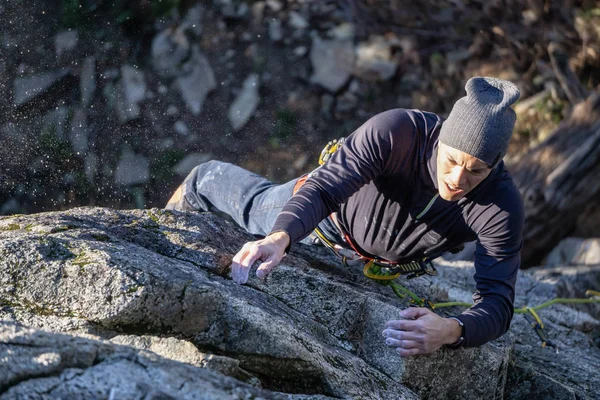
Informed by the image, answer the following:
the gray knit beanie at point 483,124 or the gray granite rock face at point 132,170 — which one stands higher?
the gray knit beanie at point 483,124

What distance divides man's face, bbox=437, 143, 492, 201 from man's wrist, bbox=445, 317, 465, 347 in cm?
50

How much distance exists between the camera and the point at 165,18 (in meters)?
8.80

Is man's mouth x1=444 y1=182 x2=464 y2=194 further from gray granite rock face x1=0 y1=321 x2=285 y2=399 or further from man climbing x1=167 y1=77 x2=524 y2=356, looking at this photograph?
gray granite rock face x1=0 y1=321 x2=285 y2=399

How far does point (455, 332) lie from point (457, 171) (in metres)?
0.63

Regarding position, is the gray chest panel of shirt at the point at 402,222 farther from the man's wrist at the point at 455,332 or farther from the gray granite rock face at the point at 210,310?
the man's wrist at the point at 455,332

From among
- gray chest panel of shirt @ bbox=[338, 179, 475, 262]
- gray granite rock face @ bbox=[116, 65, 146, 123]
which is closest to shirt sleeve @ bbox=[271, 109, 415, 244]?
gray chest panel of shirt @ bbox=[338, 179, 475, 262]

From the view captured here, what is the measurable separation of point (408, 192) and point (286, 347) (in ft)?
3.41

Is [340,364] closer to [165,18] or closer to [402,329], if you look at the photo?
[402,329]

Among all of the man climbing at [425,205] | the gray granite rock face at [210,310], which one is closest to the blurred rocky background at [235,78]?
the gray granite rock face at [210,310]

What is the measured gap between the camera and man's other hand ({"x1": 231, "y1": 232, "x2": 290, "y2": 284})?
2.68 meters

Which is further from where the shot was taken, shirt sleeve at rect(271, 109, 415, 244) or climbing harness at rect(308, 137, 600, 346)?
climbing harness at rect(308, 137, 600, 346)

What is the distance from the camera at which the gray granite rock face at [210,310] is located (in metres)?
2.55

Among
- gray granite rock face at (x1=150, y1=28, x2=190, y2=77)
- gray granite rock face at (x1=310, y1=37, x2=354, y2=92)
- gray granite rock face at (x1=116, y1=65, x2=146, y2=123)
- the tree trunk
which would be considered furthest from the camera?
gray granite rock face at (x1=310, y1=37, x2=354, y2=92)

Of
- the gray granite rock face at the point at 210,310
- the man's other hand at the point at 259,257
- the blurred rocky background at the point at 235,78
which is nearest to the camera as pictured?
the gray granite rock face at the point at 210,310
